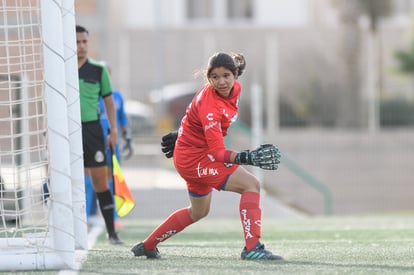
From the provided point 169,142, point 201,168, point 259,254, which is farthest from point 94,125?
point 259,254

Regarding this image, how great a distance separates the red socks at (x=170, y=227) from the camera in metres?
7.85

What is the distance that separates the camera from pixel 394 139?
2647cm

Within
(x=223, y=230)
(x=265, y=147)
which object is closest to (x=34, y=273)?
(x=265, y=147)

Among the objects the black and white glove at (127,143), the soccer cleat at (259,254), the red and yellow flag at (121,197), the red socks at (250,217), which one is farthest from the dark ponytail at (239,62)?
the black and white glove at (127,143)

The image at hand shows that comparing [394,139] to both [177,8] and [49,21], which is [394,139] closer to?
[177,8]

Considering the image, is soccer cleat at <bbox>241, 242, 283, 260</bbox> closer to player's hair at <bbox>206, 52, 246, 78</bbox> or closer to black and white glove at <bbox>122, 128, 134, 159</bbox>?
player's hair at <bbox>206, 52, 246, 78</bbox>

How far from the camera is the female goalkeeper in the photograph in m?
7.30

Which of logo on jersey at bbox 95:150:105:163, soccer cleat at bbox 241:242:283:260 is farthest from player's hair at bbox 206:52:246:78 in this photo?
logo on jersey at bbox 95:150:105:163

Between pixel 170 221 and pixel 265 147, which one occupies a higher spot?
pixel 265 147

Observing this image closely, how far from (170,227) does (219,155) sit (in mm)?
875

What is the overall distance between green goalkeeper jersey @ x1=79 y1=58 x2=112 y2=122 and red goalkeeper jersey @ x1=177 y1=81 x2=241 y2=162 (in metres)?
2.19

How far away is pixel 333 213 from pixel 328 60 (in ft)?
34.7

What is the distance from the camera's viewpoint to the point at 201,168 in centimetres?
754

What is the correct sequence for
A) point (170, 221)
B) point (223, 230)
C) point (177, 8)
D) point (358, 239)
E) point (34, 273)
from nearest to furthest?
1. point (34, 273)
2. point (170, 221)
3. point (358, 239)
4. point (223, 230)
5. point (177, 8)
